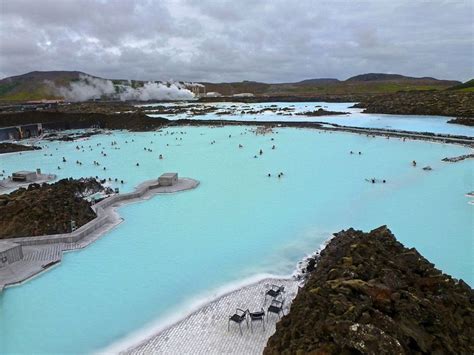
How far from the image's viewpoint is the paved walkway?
21.3ft

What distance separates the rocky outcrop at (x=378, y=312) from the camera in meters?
4.98

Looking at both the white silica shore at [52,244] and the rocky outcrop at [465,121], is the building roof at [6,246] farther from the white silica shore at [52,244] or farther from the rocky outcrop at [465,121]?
the rocky outcrop at [465,121]

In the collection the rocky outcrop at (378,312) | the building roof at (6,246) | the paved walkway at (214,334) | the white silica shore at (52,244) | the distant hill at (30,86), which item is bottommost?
the distant hill at (30,86)

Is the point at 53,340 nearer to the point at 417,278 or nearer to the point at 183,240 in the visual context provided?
the point at 183,240

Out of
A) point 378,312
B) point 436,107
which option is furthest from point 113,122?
point 378,312

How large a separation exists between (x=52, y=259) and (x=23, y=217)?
2.52m

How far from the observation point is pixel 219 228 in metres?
A: 12.6

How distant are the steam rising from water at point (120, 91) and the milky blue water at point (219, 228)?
65.0m

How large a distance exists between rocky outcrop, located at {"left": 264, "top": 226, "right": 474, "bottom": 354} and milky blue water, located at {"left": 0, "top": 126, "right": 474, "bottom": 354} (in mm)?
2737

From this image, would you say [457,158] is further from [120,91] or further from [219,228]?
[120,91]

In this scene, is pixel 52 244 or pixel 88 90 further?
pixel 88 90

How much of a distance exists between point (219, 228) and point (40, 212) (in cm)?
535

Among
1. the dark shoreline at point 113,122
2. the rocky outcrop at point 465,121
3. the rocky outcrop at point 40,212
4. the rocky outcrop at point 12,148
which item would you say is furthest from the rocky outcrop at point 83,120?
the rocky outcrop at point 465,121

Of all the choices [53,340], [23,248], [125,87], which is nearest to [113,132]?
[23,248]
